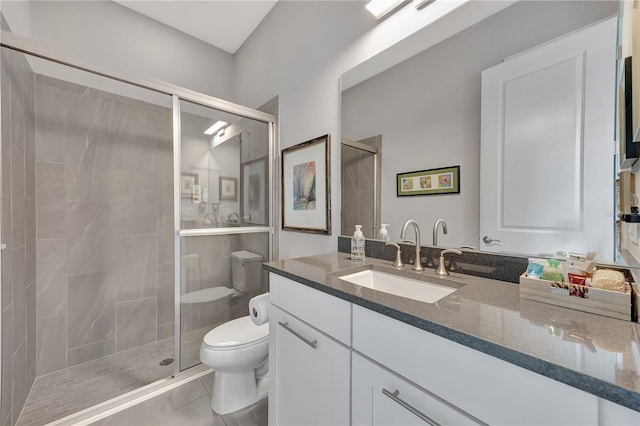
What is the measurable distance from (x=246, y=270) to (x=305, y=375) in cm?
134

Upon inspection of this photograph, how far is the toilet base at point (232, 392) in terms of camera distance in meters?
1.49

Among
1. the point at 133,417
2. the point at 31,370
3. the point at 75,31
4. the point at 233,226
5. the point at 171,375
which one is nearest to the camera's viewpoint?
the point at 133,417

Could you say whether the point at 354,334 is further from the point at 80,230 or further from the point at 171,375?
the point at 80,230

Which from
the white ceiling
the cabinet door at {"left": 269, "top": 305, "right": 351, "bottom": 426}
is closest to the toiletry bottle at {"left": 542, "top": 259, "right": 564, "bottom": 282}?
the cabinet door at {"left": 269, "top": 305, "right": 351, "bottom": 426}

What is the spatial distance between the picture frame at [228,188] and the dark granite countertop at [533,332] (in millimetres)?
1388

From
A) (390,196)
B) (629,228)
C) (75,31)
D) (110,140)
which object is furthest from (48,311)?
(629,228)

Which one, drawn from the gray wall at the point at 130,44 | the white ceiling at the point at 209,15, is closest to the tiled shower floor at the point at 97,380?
the gray wall at the point at 130,44

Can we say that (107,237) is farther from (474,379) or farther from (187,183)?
(474,379)

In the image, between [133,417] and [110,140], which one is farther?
[110,140]

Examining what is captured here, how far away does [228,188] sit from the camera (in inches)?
80.7

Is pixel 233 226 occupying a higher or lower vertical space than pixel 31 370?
higher

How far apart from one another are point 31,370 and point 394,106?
111 inches

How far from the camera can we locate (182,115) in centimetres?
Answer: 179

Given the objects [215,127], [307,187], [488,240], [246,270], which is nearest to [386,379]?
[488,240]
